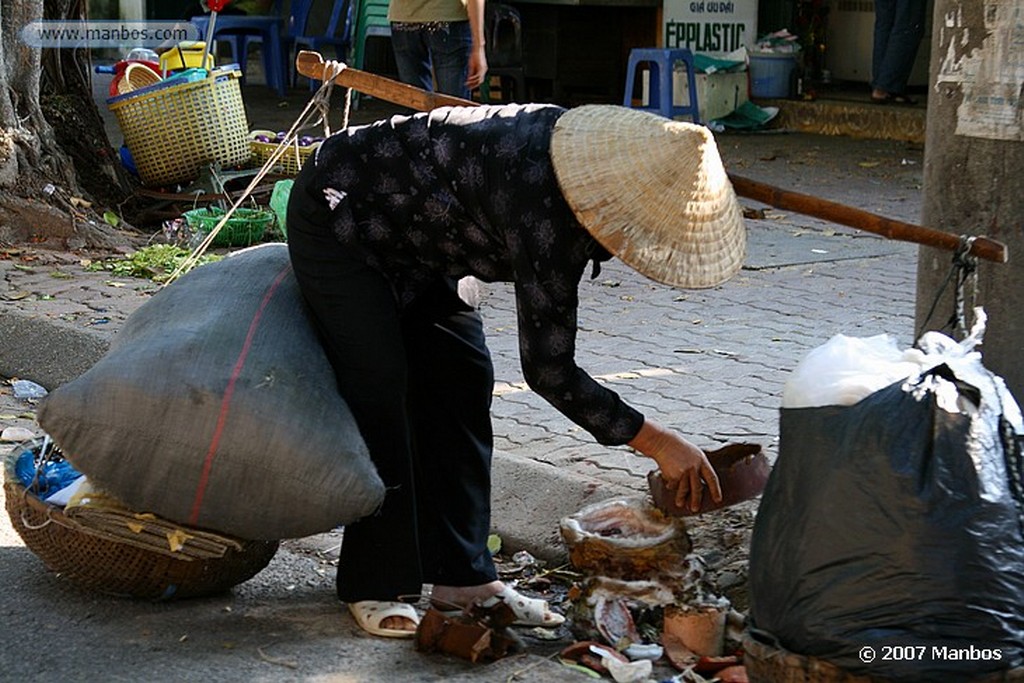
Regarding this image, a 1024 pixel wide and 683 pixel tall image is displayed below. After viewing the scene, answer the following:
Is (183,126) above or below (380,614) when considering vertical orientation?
above

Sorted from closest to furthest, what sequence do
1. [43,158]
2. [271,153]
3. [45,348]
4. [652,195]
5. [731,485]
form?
[652,195] → [731,485] → [45,348] → [43,158] → [271,153]

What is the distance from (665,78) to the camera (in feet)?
33.5

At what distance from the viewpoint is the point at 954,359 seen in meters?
2.68

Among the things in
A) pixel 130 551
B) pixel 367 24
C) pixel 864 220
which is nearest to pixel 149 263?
pixel 130 551

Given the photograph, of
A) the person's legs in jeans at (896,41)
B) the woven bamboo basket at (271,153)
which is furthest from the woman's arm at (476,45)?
the person's legs in jeans at (896,41)

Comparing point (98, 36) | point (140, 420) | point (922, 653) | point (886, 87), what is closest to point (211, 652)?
point (140, 420)

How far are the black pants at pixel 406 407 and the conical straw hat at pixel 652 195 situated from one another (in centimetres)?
59

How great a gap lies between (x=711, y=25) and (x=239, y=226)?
507cm

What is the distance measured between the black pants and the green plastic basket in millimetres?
3674

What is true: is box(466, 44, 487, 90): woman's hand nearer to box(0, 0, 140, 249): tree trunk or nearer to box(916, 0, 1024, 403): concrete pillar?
box(0, 0, 140, 249): tree trunk

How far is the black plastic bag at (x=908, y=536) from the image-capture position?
247cm

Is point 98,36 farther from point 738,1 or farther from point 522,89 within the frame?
point 738,1

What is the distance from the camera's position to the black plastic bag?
8.10ft

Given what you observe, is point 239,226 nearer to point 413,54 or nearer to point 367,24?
point 413,54
